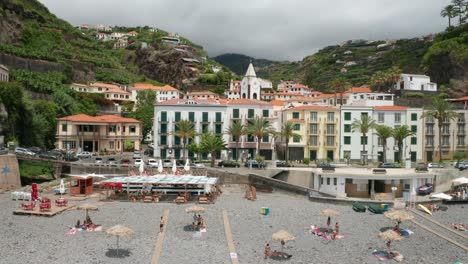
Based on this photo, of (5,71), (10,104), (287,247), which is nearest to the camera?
(287,247)

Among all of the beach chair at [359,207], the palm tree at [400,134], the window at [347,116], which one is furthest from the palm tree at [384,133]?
the beach chair at [359,207]

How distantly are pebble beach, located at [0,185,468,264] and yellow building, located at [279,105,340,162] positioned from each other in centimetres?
2553

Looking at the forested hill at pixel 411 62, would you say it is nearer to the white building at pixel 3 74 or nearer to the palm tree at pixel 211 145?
the palm tree at pixel 211 145

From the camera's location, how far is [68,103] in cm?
7244

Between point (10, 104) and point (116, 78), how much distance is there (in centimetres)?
6366

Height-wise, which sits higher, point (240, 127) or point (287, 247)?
point (240, 127)

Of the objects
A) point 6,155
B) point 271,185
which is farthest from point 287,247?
point 6,155

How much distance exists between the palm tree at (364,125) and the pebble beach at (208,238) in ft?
71.5

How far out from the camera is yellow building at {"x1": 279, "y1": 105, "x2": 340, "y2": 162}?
60.7 metres

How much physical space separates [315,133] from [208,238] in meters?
38.5

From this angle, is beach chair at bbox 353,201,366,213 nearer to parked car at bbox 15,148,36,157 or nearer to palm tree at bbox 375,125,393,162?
palm tree at bbox 375,125,393,162

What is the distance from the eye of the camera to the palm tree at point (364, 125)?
2203 inches

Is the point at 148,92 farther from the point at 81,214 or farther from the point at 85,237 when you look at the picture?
the point at 85,237

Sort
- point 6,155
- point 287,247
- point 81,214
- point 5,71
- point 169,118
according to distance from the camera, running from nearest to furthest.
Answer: point 287,247 < point 81,214 < point 6,155 < point 169,118 < point 5,71
